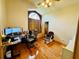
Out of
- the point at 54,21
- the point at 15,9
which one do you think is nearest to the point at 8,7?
the point at 15,9

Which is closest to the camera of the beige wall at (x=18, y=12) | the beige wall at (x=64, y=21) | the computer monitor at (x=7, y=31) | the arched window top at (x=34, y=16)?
the computer monitor at (x=7, y=31)

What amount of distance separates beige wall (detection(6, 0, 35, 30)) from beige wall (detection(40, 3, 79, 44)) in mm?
1899

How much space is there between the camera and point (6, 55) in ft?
13.9

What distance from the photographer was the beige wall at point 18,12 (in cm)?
505

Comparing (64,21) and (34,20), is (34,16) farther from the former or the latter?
(64,21)

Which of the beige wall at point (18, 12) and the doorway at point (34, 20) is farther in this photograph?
the doorway at point (34, 20)

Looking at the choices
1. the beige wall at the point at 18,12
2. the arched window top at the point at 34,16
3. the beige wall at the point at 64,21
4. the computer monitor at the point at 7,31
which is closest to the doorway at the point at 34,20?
the arched window top at the point at 34,16

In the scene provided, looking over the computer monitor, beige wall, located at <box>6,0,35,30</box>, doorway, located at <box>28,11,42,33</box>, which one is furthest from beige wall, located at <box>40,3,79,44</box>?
the computer monitor

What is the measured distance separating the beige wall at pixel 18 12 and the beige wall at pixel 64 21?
1899 millimetres

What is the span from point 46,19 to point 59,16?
4.18ft

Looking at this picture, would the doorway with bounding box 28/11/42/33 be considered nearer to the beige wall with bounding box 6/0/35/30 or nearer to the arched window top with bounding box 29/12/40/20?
the arched window top with bounding box 29/12/40/20

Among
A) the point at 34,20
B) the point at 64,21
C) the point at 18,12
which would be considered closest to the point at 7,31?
the point at 18,12

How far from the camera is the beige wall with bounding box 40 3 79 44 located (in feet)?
19.0

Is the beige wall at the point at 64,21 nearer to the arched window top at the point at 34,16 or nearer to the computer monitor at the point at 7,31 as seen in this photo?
the arched window top at the point at 34,16
